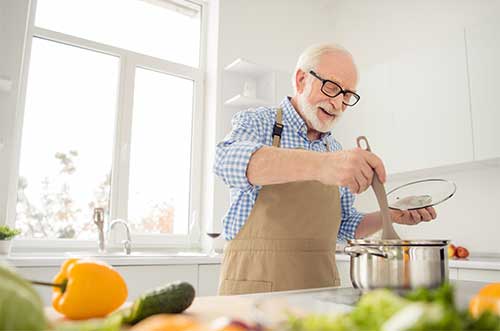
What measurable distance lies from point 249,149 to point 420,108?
1863 mm

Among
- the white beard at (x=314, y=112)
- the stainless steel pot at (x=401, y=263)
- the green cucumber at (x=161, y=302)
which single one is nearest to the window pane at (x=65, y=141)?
the white beard at (x=314, y=112)

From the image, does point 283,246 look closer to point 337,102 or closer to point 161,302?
point 337,102

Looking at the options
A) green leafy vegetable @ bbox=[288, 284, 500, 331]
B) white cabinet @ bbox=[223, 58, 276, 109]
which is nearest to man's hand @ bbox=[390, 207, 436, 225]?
green leafy vegetable @ bbox=[288, 284, 500, 331]

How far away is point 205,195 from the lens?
312 centimetres

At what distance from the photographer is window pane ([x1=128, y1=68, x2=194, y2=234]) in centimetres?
293

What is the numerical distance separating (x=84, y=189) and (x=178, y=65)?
1.14 metres

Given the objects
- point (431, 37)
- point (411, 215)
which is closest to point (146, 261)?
point (411, 215)

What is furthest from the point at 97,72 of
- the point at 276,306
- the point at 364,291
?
the point at 276,306

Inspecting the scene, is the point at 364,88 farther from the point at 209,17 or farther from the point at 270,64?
the point at 209,17

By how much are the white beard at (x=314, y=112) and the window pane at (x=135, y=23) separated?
6.41 ft

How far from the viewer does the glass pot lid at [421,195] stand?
1102mm

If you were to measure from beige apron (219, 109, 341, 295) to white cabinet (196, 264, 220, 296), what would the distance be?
100cm

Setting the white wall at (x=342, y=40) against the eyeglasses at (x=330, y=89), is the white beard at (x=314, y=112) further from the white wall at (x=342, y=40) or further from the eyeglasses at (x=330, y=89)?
the white wall at (x=342, y=40)

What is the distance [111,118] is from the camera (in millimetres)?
2863
